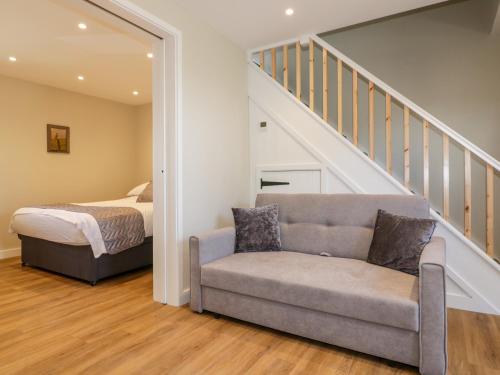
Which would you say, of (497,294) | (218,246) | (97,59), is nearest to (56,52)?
(97,59)

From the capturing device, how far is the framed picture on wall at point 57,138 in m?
4.68

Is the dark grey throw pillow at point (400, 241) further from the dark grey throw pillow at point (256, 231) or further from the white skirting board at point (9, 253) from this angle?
the white skirting board at point (9, 253)

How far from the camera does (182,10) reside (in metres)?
2.61

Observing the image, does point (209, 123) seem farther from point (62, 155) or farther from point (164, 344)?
point (62, 155)

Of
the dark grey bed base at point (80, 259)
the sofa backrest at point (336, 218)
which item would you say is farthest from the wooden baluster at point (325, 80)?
the dark grey bed base at point (80, 259)

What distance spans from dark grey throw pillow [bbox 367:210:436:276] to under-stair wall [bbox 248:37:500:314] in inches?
27.0

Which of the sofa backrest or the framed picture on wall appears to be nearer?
the sofa backrest

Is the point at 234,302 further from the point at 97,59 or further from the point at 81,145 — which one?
the point at 81,145

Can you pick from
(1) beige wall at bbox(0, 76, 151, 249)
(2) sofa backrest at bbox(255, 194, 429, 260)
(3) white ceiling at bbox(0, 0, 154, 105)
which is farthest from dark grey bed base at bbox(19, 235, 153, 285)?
(3) white ceiling at bbox(0, 0, 154, 105)

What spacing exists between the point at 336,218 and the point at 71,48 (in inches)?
130

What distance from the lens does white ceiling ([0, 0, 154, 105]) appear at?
260 cm

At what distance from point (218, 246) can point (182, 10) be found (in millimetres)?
1975

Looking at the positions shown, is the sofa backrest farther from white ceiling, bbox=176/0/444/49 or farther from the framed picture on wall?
the framed picture on wall

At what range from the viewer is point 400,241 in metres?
2.07
